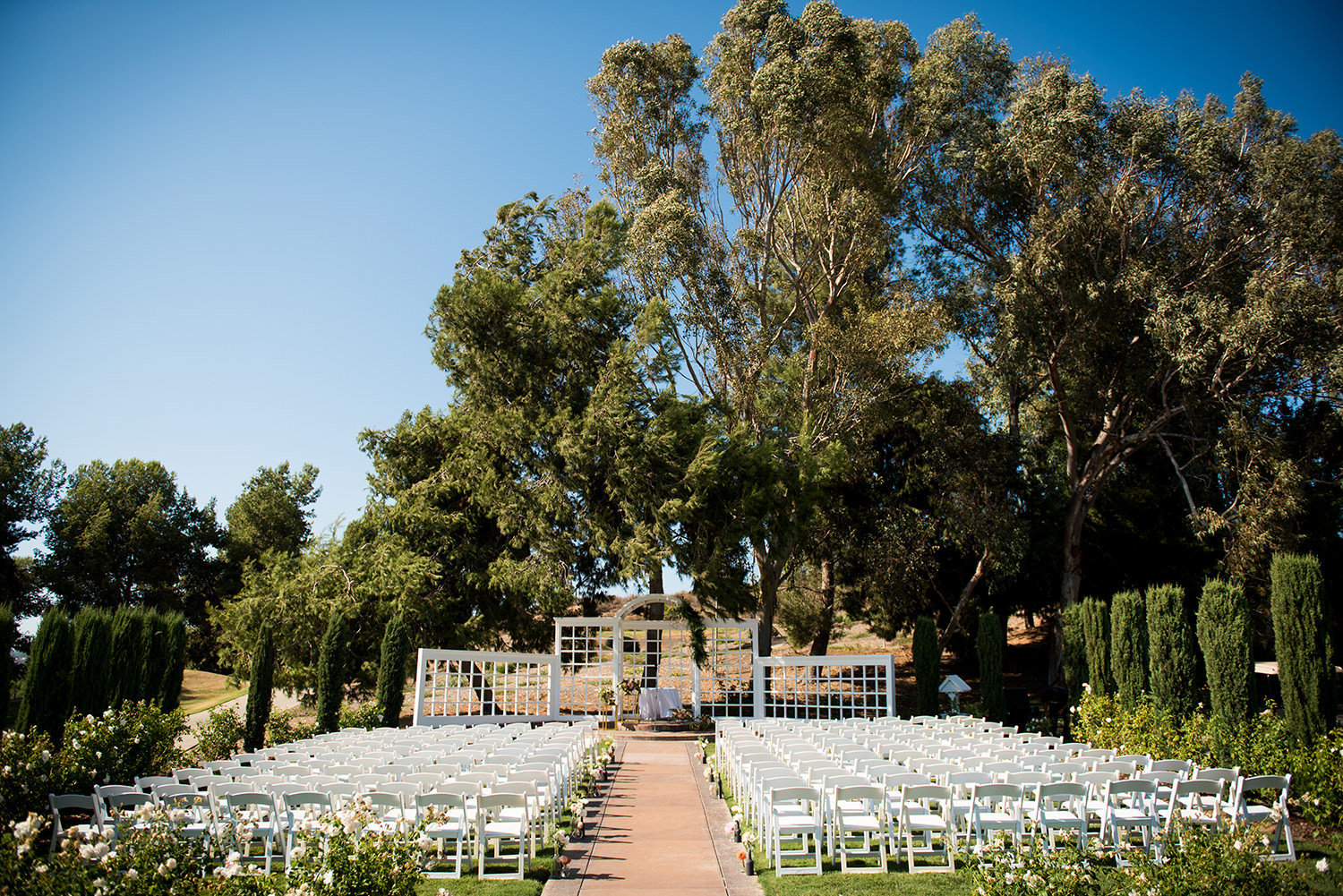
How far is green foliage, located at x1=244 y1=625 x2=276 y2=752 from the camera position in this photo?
14.3m

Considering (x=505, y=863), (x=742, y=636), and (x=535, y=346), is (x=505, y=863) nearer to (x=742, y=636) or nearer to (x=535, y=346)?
(x=742, y=636)

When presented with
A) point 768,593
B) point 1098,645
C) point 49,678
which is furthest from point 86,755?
point 768,593

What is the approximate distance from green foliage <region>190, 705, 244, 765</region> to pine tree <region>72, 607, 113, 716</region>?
1.47 metres

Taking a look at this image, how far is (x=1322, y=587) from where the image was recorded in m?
10.6

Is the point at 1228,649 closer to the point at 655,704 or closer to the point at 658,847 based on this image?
the point at 658,847

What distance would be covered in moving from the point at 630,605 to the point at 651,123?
14.6 metres

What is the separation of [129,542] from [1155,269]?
39.9 metres

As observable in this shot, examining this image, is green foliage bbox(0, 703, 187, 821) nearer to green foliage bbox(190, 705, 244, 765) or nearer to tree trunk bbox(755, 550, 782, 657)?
green foliage bbox(190, 705, 244, 765)

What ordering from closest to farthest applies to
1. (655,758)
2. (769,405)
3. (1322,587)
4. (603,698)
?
(1322,587) → (655,758) → (603,698) → (769,405)

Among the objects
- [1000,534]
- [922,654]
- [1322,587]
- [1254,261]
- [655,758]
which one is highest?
[1254,261]

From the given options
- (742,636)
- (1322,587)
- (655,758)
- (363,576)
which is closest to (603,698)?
(742,636)

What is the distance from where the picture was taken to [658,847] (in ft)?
26.6

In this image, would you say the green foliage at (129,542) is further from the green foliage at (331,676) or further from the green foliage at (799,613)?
the green foliage at (799,613)

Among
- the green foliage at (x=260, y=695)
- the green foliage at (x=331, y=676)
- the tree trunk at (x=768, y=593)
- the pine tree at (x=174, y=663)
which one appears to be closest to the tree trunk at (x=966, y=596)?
the tree trunk at (x=768, y=593)
